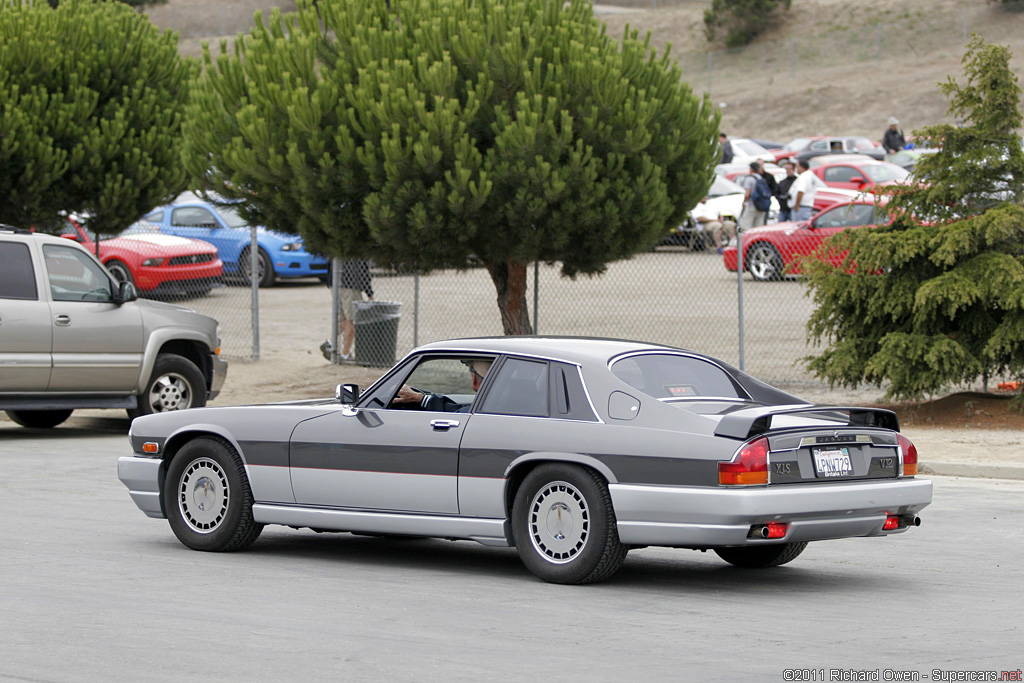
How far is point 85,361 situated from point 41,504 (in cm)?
415

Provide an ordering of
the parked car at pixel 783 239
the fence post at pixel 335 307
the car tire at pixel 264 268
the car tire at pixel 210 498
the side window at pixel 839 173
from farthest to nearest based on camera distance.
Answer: the side window at pixel 839 173
the car tire at pixel 264 268
the parked car at pixel 783 239
the fence post at pixel 335 307
the car tire at pixel 210 498

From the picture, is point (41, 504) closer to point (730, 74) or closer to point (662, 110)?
point (662, 110)

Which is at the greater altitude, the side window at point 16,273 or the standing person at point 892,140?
the standing person at point 892,140

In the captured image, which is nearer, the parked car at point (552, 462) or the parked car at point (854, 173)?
the parked car at point (552, 462)

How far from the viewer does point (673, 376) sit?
8.30 m

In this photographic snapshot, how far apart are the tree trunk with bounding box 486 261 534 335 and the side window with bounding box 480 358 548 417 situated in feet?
33.5

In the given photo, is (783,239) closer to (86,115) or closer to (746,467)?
(86,115)

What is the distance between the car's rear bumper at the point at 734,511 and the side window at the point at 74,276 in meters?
8.89

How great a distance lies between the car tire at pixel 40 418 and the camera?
16.6 meters

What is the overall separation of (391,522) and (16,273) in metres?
7.71

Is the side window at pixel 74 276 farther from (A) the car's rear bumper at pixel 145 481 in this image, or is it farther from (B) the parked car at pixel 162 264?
(B) the parked car at pixel 162 264

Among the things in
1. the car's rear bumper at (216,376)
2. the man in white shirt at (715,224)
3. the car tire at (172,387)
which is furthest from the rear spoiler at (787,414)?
the man in white shirt at (715,224)

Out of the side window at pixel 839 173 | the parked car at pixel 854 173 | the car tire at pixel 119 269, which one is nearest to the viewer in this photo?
the car tire at pixel 119 269

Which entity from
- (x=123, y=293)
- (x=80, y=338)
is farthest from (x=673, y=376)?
(x=123, y=293)
